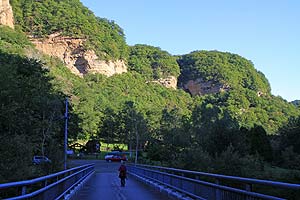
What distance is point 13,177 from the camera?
1931 cm

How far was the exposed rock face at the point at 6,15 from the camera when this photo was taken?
153375 mm

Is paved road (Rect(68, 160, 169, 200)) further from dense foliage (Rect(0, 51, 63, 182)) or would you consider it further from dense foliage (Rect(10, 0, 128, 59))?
dense foliage (Rect(10, 0, 128, 59))

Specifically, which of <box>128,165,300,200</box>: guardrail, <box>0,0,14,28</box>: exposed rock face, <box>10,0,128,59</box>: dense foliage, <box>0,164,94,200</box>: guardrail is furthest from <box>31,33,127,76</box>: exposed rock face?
<box>0,164,94,200</box>: guardrail

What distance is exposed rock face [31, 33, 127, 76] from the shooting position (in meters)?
176

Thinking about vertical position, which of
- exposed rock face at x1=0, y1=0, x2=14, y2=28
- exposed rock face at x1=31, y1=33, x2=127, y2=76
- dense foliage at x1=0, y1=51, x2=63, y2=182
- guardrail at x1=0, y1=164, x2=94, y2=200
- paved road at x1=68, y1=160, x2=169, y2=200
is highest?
exposed rock face at x1=0, y1=0, x2=14, y2=28

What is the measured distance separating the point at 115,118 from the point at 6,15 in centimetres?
7522

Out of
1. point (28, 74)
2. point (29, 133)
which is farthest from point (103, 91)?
point (29, 133)

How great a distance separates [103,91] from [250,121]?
173 feet

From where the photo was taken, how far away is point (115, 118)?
105188 mm

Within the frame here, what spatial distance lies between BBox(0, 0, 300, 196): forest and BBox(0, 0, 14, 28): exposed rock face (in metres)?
9.50

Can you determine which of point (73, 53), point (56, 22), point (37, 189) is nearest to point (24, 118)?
point (37, 189)

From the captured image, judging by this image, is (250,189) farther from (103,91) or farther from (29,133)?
(103,91)

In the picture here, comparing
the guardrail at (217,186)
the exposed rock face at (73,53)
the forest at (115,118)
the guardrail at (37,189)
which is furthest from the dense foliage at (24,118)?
the exposed rock face at (73,53)

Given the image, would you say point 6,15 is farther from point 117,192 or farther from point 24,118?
point 117,192
